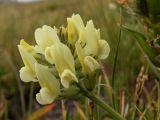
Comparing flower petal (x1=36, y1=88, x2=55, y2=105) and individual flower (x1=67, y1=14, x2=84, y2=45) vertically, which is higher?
individual flower (x1=67, y1=14, x2=84, y2=45)

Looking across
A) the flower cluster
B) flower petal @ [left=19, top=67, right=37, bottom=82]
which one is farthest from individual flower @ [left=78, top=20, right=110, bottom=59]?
flower petal @ [left=19, top=67, right=37, bottom=82]

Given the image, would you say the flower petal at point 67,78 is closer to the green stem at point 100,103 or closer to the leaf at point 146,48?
the green stem at point 100,103

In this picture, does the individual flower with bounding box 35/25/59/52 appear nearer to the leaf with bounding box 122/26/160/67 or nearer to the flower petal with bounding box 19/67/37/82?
the flower petal with bounding box 19/67/37/82

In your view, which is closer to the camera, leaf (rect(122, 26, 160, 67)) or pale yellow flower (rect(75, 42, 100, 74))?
pale yellow flower (rect(75, 42, 100, 74))

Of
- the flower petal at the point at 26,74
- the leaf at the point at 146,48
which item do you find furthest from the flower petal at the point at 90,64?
the leaf at the point at 146,48

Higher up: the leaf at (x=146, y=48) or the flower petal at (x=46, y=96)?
the flower petal at (x=46, y=96)

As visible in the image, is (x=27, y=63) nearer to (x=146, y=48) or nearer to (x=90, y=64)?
(x=90, y=64)

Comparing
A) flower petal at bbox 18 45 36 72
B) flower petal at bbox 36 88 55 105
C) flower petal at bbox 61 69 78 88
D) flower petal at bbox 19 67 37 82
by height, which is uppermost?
flower petal at bbox 18 45 36 72

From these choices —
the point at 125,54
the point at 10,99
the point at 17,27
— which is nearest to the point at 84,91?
the point at 125,54
